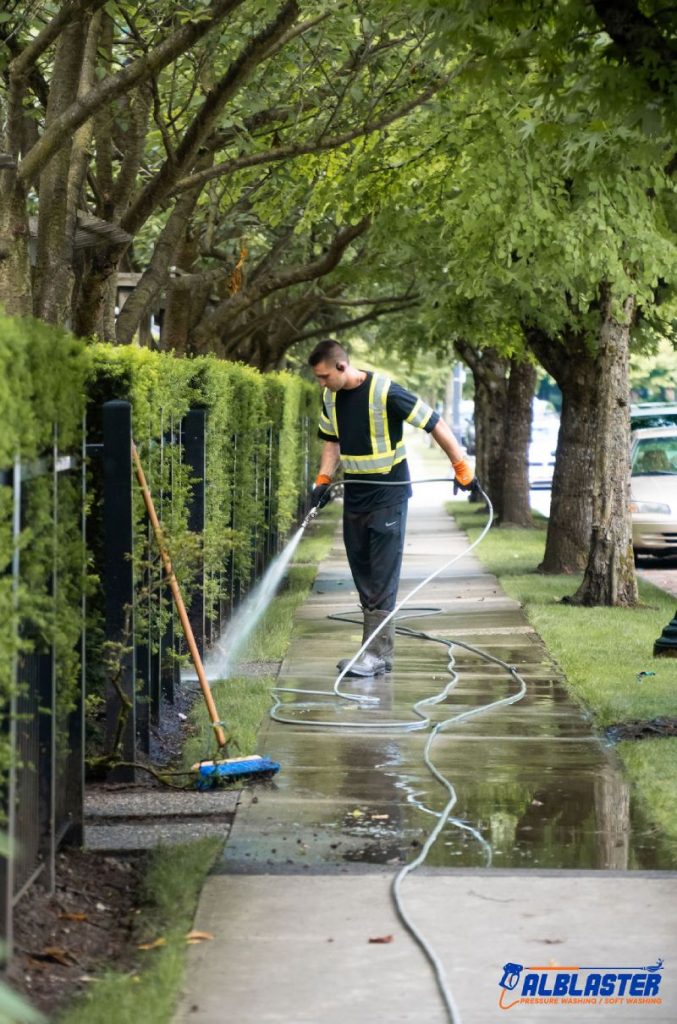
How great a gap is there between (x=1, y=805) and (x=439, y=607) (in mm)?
10878

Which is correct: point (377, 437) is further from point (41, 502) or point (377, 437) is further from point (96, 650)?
point (41, 502)

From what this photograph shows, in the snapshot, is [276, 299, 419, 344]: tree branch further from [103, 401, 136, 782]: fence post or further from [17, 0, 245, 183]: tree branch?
[103, 401, 136, 782]: fence post

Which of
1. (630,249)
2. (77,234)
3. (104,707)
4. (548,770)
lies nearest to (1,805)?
(104,707)

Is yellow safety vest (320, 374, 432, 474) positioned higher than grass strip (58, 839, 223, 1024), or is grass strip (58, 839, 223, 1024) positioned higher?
yellow safety vest (320, 374, 432, 474)

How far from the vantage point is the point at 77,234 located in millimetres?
12703

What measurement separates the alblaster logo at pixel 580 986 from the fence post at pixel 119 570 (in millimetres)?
2975

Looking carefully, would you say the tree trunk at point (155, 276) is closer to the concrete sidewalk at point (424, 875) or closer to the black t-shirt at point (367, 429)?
the black t-shirt at point (367, 429)

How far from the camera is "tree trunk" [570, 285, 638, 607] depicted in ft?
49.0

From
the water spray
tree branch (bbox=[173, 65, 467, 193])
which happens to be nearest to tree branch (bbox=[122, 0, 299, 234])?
tree branch (bbox=[173, 65, 467, 193])

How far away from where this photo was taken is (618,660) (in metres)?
11.5

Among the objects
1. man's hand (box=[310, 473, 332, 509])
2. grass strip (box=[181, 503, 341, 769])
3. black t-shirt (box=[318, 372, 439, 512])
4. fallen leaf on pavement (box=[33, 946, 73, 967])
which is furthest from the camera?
man's hand (box=[310, 473, 332, 509])

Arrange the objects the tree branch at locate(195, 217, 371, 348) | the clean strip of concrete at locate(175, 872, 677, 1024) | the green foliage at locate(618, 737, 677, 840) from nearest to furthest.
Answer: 1. the clean strip of concrete at locate(175, 872, 677, 1024)
2. the green foliage at locate(618, 737, 677, 840)
3. the tree branch at locate(195, 217, 371, 348)

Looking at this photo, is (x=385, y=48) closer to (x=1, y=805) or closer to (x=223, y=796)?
(x=223, y=796)

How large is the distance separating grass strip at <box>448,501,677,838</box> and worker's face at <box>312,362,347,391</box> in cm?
244
